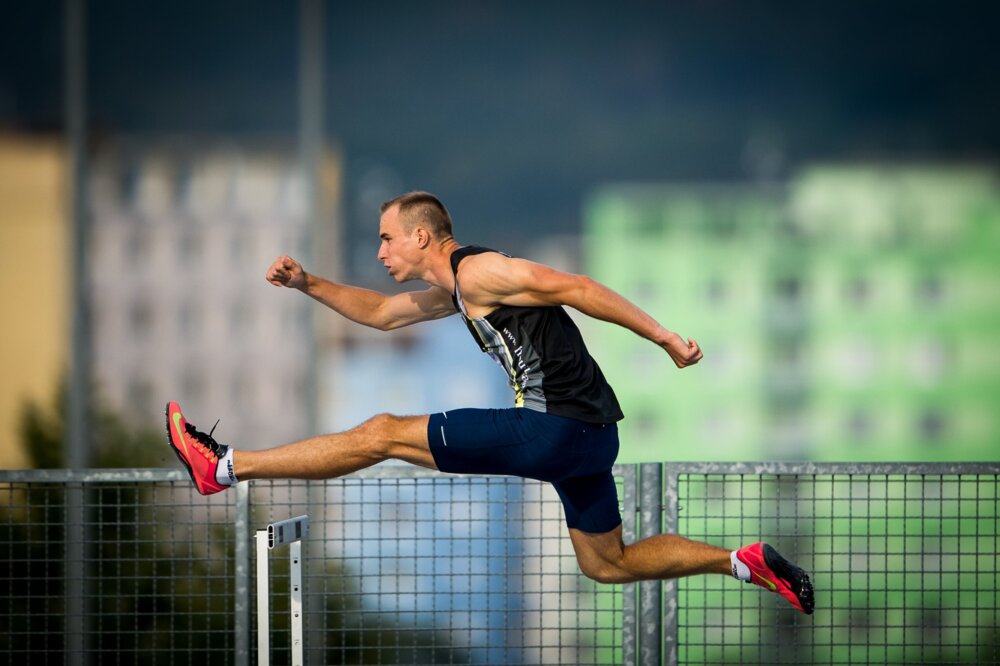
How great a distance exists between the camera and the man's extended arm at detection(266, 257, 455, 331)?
210 inches

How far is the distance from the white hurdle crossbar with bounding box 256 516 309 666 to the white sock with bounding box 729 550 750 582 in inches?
68.5

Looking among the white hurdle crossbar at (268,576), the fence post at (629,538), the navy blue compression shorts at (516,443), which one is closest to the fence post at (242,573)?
the white hurdle crossbar at (268,576)

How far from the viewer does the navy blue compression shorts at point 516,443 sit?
15.0 ft

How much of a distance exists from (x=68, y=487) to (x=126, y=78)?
1099 centimetres

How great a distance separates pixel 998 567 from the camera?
5504mm

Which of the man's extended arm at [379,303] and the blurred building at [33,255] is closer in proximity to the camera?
the man's extended arm at [379,303]

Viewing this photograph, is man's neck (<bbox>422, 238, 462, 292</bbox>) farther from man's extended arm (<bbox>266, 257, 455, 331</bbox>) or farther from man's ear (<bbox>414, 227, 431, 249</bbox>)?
man's extended arm (<bbox>266, 257, 455, 331</bbox>)

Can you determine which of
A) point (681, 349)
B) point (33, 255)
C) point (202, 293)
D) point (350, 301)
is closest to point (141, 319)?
point (202, 293)

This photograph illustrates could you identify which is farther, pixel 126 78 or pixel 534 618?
pixel 126 78

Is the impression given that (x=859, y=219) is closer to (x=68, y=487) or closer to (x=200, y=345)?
(x=200, y=345)

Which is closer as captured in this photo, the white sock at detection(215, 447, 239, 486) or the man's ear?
the white sock at detection(215, 447, 239, 486)

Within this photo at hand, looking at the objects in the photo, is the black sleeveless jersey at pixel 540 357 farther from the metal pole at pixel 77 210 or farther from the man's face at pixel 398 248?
the metal pole at pixel 77 210

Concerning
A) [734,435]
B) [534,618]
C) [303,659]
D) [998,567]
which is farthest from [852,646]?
[734,435]

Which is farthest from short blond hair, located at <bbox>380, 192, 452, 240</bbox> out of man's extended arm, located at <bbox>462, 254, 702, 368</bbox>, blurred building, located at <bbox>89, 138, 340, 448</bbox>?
blurred building, located at <bbox>89, 138, 340, 448</bbox>
